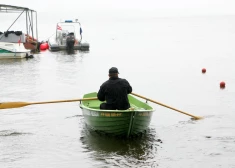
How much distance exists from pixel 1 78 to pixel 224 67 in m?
14.7

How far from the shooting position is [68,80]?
23.9 metres

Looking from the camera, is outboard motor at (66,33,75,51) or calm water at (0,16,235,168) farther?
outboard motor at (66,33,75,51)

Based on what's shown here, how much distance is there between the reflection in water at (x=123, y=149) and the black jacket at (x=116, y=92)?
952 mm

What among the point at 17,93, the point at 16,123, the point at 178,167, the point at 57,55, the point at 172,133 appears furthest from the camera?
the point at 57,55

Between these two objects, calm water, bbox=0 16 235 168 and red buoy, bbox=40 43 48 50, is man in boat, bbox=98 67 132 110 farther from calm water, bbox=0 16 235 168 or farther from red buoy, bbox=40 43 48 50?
red buoy, bbox=40 43 48 50

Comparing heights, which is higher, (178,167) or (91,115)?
(91,115)

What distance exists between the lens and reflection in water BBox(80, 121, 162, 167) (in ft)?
32.8

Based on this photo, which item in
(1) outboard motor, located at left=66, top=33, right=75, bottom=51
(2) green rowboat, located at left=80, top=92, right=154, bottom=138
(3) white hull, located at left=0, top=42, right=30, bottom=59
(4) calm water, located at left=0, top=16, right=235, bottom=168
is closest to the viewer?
(4) calm water, located at left=0, top=16, right=235, bottom=168

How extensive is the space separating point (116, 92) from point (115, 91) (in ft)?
0.12

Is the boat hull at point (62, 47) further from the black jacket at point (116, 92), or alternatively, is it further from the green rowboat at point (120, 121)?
the black jacket at point (116, 92)

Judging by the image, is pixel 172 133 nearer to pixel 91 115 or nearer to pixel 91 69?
pixel 91 115

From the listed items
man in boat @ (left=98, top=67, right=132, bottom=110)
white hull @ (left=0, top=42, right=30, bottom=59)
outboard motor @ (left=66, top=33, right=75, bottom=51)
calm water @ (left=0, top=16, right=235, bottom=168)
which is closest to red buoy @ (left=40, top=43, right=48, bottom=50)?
outboard motor @ (left=66, top=33, right=75, bottom=51)

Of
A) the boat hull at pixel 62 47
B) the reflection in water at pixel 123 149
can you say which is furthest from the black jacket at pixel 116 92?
the boat hull at pixel 62 47

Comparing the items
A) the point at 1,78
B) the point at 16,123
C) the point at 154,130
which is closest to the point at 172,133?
the point at 154,130
